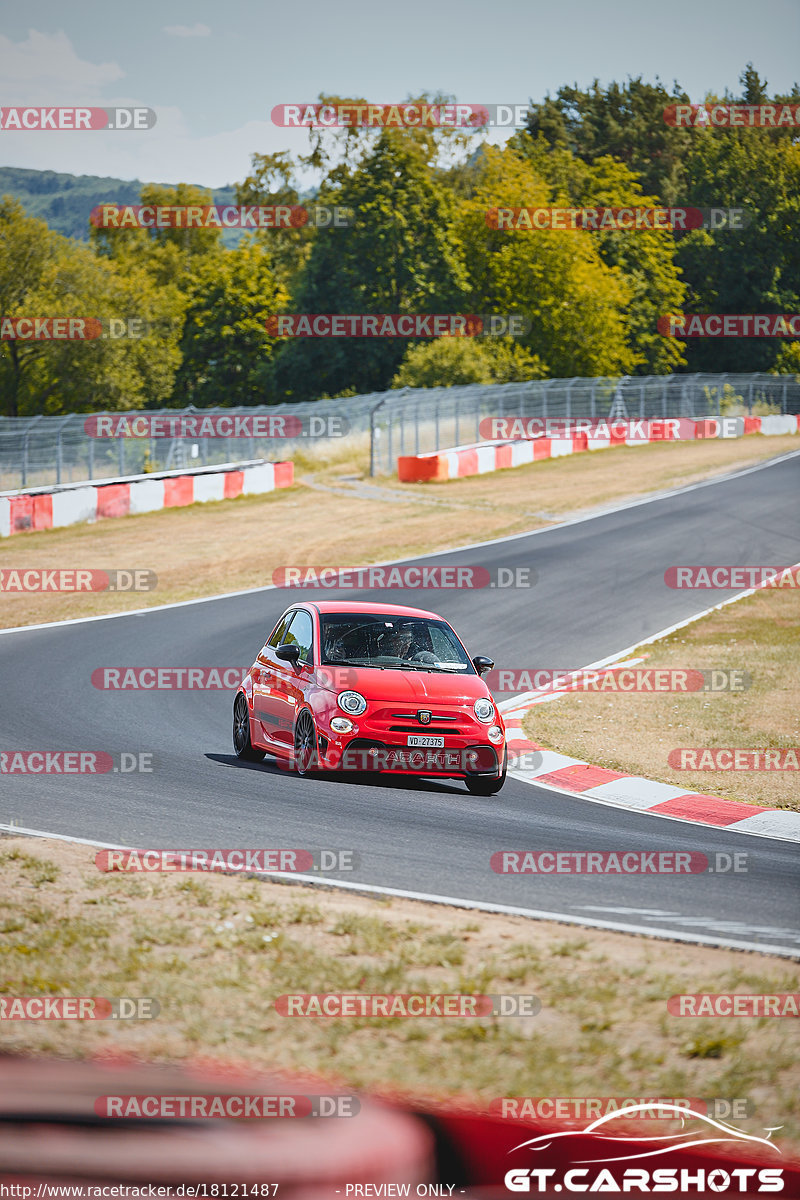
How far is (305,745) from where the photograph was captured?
35.2 ft

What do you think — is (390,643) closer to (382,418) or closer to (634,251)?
(382,418)

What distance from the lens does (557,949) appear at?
5988 millimetres

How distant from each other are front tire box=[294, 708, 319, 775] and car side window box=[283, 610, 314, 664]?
2.13ft

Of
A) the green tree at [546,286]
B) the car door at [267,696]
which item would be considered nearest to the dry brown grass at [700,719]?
the car door at [267,696]

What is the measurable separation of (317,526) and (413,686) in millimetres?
20144

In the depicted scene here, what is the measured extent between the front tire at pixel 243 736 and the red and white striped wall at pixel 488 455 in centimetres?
2736

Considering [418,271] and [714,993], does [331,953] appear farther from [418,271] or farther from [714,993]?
[418,271]

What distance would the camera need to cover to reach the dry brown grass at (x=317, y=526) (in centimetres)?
2412

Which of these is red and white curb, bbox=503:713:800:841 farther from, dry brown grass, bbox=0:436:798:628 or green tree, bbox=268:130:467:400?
green tree, bbox=268:130:467:400

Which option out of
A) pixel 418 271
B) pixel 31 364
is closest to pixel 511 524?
pixel 418 271

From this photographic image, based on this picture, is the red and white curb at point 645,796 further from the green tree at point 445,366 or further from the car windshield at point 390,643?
the green tree at point 445,366

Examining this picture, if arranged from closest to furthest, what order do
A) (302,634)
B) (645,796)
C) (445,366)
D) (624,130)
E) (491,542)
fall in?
(645,796), (302,634), (491,542), (445,366), (624,130)

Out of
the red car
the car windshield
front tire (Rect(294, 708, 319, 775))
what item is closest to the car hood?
the red car

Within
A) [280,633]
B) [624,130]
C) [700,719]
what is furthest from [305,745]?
[624,130]
